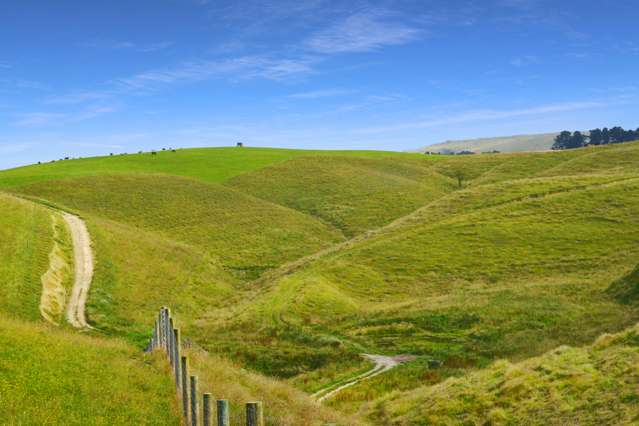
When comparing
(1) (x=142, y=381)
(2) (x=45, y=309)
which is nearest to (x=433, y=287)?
(2) (x=45, y=309)

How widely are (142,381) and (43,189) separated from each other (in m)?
95.3

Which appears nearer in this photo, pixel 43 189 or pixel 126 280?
pixel 126 280

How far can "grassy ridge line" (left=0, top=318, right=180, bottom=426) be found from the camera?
42.5 ft

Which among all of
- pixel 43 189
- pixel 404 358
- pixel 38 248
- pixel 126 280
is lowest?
pixel 404 358

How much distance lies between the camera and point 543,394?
1956cm

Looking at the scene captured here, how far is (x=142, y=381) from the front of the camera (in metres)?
16.2

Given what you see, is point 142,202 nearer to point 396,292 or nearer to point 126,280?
point 126,280

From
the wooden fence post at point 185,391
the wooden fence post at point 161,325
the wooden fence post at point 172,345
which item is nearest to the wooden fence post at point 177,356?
the wooden fence post at point 172,345

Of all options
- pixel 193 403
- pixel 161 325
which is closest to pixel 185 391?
pixel 193 403

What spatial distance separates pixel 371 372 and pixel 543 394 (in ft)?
44.6

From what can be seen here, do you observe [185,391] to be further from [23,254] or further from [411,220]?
[411,220]

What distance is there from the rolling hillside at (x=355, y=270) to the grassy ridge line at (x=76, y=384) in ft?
8.72

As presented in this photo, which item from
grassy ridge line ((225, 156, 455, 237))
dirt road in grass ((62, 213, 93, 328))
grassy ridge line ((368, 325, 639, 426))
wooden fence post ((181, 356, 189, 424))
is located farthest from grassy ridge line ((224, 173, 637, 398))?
wooden fence post ((181, 356, 189, 424))

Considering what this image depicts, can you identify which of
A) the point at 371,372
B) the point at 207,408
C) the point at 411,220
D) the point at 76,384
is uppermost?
the point at 207,408
